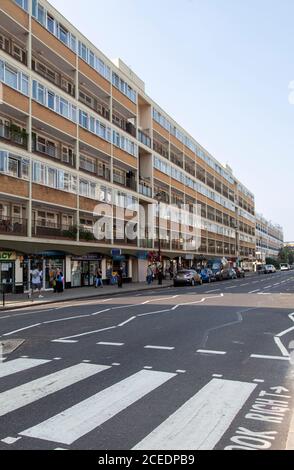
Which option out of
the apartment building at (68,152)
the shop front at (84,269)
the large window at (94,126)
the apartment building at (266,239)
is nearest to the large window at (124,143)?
the apartment building at (68,152)

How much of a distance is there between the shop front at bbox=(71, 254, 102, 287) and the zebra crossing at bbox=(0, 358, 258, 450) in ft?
90.0

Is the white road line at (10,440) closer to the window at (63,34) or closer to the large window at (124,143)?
the window at (63,34)

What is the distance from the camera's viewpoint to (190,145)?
67.8 meters

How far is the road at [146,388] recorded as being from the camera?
432 centimetres

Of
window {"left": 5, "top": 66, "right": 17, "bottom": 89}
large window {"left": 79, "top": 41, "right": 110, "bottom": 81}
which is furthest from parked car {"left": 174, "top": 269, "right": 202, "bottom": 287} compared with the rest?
window {"left": 5, "top": 66, "right": 17, "bottom": 89}

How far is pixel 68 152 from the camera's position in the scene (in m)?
35.5

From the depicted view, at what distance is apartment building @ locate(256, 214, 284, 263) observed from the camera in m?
137

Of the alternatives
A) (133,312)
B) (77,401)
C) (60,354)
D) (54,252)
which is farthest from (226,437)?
(54,252)

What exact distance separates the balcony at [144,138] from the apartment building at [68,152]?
0.24 m

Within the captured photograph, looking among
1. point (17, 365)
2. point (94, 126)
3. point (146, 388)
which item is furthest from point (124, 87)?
point (146, 388)

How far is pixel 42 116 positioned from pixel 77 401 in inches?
1094

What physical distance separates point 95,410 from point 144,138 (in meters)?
46.2

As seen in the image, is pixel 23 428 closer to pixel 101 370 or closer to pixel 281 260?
pixel 101 370

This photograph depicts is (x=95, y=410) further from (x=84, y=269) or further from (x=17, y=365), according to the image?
(x=84, y=269)
